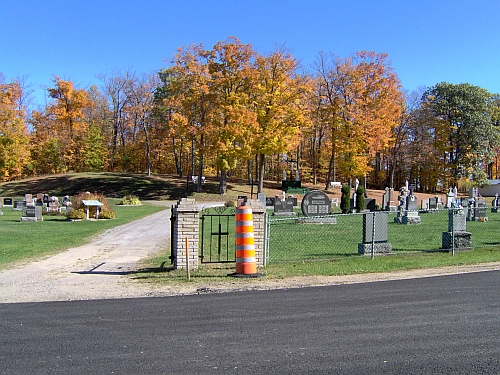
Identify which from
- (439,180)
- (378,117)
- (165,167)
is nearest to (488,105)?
(439,180)

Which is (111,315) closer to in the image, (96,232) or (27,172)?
(96,232)

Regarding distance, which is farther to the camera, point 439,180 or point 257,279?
point 439,180

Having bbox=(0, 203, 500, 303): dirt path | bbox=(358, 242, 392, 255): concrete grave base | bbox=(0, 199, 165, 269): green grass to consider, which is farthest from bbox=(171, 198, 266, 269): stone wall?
bbox=(0, 199, 165, 269): green grass

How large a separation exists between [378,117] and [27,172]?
45.7 metres

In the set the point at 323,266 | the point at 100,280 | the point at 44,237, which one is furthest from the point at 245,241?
the point at 44,237

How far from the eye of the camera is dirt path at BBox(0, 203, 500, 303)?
8.30 m

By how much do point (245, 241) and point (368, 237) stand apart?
4.54 meters

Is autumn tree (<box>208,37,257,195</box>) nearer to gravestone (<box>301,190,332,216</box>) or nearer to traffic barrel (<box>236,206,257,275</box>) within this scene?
gravestone (<box>301,190,332,216</box>)

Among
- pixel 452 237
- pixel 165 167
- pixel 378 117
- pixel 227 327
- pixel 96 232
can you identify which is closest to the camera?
pixel 227 327

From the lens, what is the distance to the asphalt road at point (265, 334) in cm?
445

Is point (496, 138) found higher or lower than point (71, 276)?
higher

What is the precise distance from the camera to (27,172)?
64.6 metres

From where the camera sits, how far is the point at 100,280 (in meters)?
9.68

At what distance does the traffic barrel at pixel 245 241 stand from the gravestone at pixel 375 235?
418 centimetres
